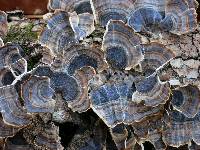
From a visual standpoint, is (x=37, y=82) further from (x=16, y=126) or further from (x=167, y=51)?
(x=167, y=51)

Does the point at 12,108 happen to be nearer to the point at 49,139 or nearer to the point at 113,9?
the point at 49,139

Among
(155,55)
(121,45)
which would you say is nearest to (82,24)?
(121,45)

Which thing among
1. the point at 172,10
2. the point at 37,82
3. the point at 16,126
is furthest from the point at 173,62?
the point at 16,126

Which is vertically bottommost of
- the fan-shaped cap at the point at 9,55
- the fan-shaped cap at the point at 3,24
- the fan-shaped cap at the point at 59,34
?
the fan-shaped cap at the point at 9,55

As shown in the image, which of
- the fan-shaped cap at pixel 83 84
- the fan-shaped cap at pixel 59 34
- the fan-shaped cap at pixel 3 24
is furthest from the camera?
the fan-shaped cap at pixel 3 24

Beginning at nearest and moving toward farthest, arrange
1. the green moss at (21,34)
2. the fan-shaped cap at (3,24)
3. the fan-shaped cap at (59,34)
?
the fan-shaped cap at (59,34) < the fan-shaped cap at (3,24) < the green moss at (21,34)

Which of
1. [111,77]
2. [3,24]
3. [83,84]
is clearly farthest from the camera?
[3,24]

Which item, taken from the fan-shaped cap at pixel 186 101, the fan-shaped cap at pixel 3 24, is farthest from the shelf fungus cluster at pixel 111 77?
the fan-shaped cap at pixel 3 24

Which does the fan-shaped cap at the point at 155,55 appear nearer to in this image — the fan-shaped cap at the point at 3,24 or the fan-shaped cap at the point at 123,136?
the fan-shaped cap at the point at 123,136

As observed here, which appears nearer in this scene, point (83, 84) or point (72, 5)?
point (83, 84)
